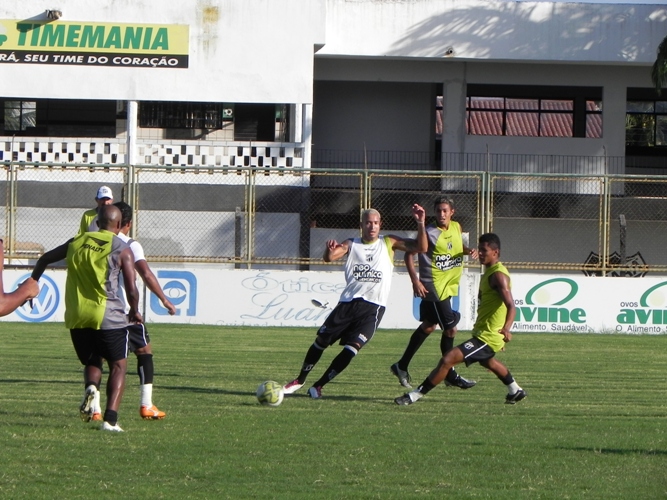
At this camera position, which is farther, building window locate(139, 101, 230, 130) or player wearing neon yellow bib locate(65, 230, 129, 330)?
building window locate(139, 101, 230, 130)

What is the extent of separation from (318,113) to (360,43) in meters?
3.56

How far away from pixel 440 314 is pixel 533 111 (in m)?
24.7

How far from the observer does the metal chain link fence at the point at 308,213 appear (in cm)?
A: 2336

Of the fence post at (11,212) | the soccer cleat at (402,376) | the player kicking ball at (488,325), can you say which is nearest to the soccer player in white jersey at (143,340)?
the player kicking ball at (488,325)

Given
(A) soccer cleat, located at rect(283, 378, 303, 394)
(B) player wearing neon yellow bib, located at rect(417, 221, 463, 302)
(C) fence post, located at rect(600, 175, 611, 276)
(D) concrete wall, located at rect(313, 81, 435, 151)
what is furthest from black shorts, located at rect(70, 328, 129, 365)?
(D) concrete wall, located at rect(313, 81, 435, 151)

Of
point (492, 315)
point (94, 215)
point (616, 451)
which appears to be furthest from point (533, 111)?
point (616, 451)

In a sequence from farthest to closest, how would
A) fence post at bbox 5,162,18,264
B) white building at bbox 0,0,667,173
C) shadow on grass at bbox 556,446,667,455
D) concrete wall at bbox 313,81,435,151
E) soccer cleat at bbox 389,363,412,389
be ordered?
concrete wall at bbox 313,81,435,151, white building at bbox 0,0,667,173, fence post at bbox 5,162,18,264, soccer cleat at bbox 389,363,412,389, shadow on grass at bbox 556,446,667,455

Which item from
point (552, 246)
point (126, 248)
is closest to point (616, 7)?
point (552, 246)

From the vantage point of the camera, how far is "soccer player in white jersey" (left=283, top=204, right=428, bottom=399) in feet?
34.2

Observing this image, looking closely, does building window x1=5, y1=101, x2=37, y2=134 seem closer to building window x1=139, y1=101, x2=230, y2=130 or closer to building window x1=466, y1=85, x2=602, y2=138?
building window x1=139, y1=101, x2=230, y2=130

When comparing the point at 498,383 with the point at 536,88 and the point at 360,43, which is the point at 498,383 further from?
the point at 536,88

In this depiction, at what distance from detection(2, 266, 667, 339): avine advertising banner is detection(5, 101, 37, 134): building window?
15.0 meters

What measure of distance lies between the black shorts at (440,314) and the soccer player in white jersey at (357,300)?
1347mm

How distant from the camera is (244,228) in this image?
70.4 ft
